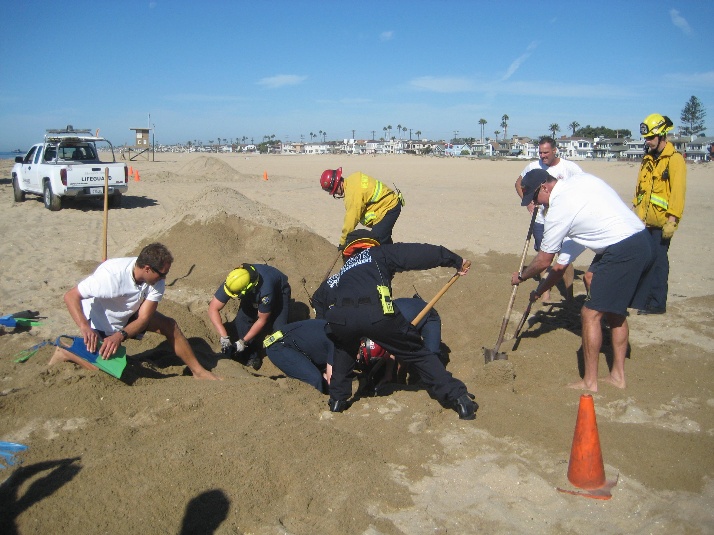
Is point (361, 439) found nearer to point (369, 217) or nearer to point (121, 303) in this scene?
point (121, 303)

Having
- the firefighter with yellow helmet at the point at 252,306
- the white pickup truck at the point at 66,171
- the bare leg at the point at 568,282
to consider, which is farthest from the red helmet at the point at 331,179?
the white pickup truck at the point at 66,171

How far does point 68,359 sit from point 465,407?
3.04 metres

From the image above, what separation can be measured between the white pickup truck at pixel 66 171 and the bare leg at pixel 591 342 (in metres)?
12.1

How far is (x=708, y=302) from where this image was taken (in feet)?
23.0

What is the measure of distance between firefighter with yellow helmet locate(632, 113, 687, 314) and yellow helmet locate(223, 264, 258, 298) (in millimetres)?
3450

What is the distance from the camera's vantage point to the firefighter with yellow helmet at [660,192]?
545 centimetres

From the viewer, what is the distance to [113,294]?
15.4 feet

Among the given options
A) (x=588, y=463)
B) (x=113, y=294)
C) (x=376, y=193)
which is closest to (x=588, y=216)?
(x=588, y=463)

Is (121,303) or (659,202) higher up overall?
(659,202)

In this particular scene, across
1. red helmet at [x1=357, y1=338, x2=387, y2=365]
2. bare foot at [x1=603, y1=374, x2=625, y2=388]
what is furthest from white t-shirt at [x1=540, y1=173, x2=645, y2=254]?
red helmet at [x1=357, y1=338, x2=387, y2=365]

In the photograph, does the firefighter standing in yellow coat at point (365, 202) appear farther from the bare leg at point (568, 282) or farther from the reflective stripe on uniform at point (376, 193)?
the bare leg at point (568, 282)

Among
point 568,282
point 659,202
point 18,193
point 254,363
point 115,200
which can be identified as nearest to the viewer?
point 659,202

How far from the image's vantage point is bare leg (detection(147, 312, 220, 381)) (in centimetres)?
509

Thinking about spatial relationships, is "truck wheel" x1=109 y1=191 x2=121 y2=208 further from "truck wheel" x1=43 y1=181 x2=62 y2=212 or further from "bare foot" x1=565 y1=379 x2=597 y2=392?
"bare foot" x1=565 y1=379 x2=597 y2=392
